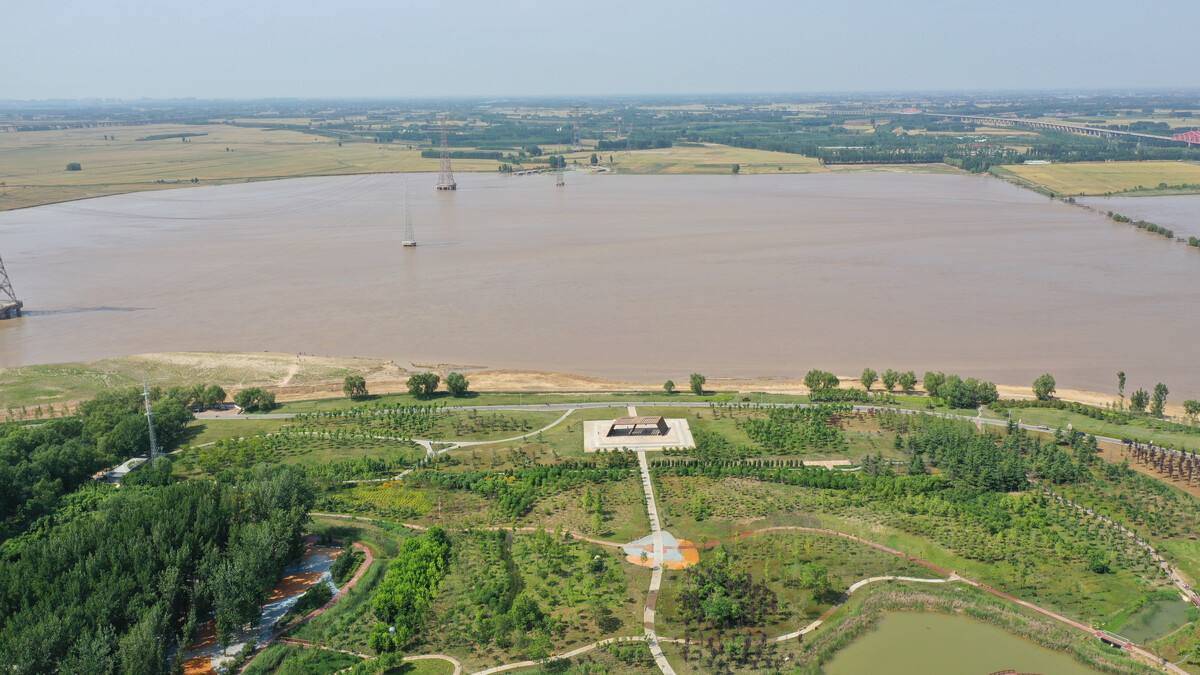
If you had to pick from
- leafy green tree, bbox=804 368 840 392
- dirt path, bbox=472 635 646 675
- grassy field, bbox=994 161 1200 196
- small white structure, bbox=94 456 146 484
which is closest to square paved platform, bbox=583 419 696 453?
leafy green tree, bbox=804 368 840 392

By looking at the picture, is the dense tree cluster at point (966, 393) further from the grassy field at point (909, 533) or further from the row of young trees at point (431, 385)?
the row of young trees at point (431, 385)

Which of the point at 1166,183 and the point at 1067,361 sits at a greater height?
the point at 1166,183

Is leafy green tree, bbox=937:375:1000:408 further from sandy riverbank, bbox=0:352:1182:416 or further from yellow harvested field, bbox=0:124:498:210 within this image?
yellow harvested field, bbox=0:124:498:210

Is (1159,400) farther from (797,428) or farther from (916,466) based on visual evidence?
(797,428)

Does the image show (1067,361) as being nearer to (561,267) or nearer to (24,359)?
(561,267)

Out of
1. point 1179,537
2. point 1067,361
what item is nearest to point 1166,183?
point 1067,361

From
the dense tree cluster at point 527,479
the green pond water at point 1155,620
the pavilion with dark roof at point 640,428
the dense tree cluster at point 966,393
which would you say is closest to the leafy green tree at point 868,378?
the dense tree cluster at point 966,393
